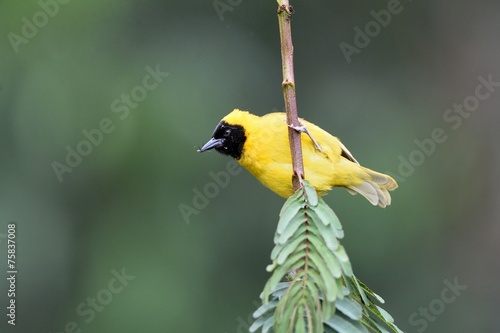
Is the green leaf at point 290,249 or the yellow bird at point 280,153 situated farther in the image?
the yellow bird at point 280,153

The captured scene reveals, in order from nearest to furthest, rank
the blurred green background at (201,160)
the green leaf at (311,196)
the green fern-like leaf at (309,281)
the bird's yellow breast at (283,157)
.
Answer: the green fern-like leaf at (309,281), the green leaf at (311,196), the bird's yellow breast at (283,157), the blurred green background at (201,160)

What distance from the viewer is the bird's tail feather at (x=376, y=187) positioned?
13.2ft

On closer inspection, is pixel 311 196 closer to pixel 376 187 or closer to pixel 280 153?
pixel 280 153

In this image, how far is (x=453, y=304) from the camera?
7297 millimetres

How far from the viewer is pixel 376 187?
4066 mm

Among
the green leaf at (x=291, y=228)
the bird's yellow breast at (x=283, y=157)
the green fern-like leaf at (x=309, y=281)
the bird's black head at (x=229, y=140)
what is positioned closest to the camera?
the green fern-like leaf at (x=309, y=281)

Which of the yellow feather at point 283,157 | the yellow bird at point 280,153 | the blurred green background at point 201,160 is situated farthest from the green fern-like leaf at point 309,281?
the blurred green background at point 201,160

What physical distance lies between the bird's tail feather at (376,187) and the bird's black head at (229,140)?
26.0 inches

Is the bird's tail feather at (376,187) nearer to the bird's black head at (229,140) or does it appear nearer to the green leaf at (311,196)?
the bird's black head at (229,140)

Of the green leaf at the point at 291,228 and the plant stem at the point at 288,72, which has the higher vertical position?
the plant stem at the point at 288,72

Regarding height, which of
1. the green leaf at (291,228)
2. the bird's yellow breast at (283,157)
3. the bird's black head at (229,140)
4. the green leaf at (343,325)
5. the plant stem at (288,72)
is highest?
the bird's black head at (229,140)

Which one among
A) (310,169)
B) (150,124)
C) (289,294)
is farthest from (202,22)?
(289,294)

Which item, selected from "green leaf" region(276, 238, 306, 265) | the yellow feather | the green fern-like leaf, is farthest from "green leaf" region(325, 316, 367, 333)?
the yellow feather

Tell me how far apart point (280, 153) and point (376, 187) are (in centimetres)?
73
